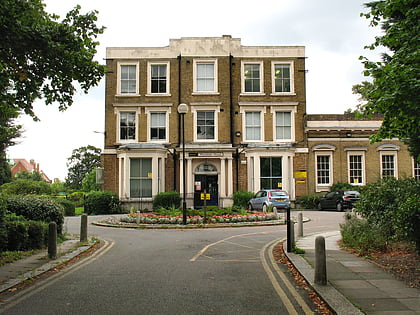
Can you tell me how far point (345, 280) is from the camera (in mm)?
7250

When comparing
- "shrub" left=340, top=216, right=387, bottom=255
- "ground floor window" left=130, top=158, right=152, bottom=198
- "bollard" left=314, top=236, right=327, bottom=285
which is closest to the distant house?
"ground floor window" left=130, top=158, right=152, bottom=198

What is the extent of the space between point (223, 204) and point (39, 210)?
53.1 feet

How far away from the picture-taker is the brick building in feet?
93.4

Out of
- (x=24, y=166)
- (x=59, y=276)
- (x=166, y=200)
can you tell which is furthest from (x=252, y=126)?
(x=24, y=166)

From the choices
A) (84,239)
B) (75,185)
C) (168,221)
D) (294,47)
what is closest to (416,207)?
(84,239)

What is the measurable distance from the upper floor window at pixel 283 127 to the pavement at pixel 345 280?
61.7 feet

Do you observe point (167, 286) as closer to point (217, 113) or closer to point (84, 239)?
point (84, 239)

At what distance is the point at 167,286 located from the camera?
279 inches

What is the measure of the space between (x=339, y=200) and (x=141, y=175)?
1340cm

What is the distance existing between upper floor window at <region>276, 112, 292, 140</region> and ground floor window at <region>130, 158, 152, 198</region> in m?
9.61

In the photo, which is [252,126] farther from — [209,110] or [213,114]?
[209,110]

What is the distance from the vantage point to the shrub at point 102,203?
89.1 feet

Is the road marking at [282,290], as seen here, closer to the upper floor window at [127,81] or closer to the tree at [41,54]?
the tree at [41,54]

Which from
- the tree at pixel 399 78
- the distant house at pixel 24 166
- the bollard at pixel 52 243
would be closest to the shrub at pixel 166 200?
the bollard at pixel 52 243
